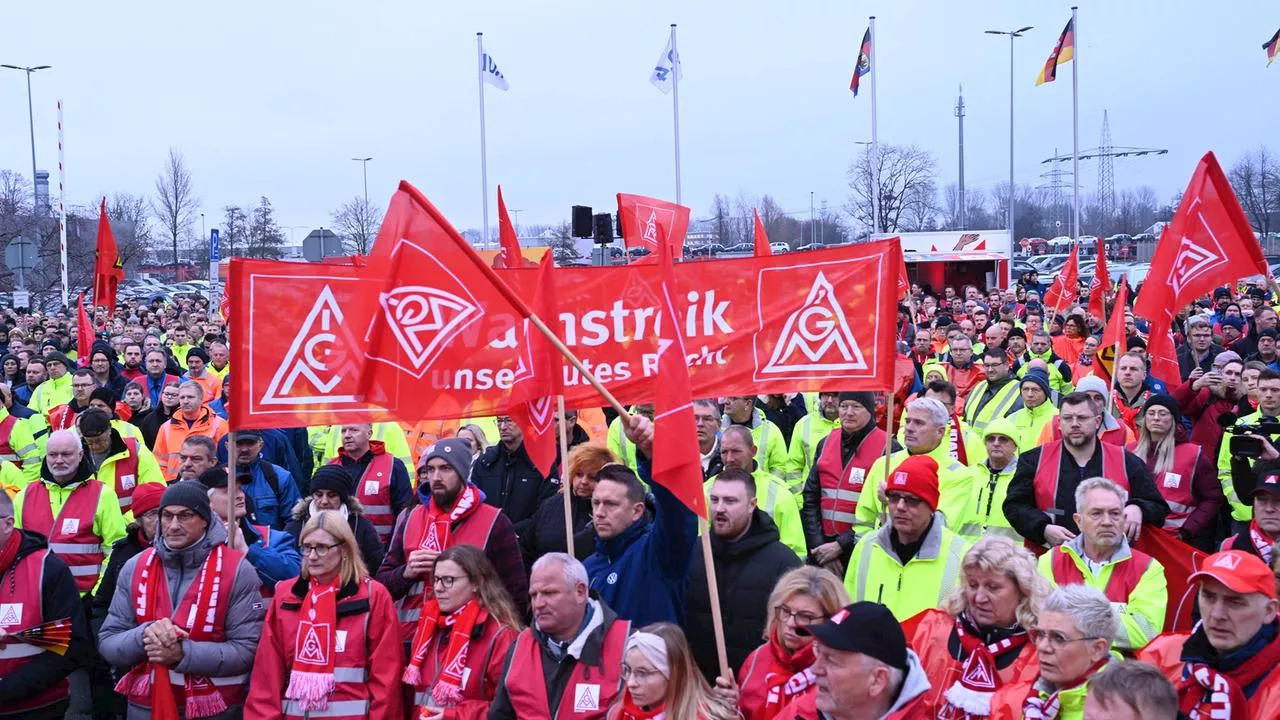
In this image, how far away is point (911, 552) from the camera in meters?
5.38

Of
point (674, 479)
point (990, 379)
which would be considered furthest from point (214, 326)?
point (674, 479)

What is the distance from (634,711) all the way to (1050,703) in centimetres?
143

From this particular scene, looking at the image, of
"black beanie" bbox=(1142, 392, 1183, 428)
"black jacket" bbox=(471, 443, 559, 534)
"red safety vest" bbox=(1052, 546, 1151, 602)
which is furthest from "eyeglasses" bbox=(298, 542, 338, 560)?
"black beanie" bbox=(1142, 392, 1183, 428)

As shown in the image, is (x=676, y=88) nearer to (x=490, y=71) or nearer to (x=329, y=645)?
(x=490, y=71)

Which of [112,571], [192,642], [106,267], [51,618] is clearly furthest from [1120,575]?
[106,267]

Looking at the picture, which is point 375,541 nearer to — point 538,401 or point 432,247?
point 538,401

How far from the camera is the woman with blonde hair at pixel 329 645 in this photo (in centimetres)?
536

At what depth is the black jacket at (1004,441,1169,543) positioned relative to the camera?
644cm

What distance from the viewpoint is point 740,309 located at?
648cm

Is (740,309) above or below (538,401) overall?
above

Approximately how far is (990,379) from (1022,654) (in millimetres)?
6387

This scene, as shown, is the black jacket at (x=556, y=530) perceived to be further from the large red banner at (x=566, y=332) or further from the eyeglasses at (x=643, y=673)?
the eyeglasses at (x=643, y=673)

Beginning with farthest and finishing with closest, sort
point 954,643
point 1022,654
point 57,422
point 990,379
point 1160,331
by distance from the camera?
point 57,422 < point 990,379 < point 1160,331 < point 954,643 < point 1022,654

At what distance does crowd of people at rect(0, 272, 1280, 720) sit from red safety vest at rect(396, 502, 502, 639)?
0.6 inches
